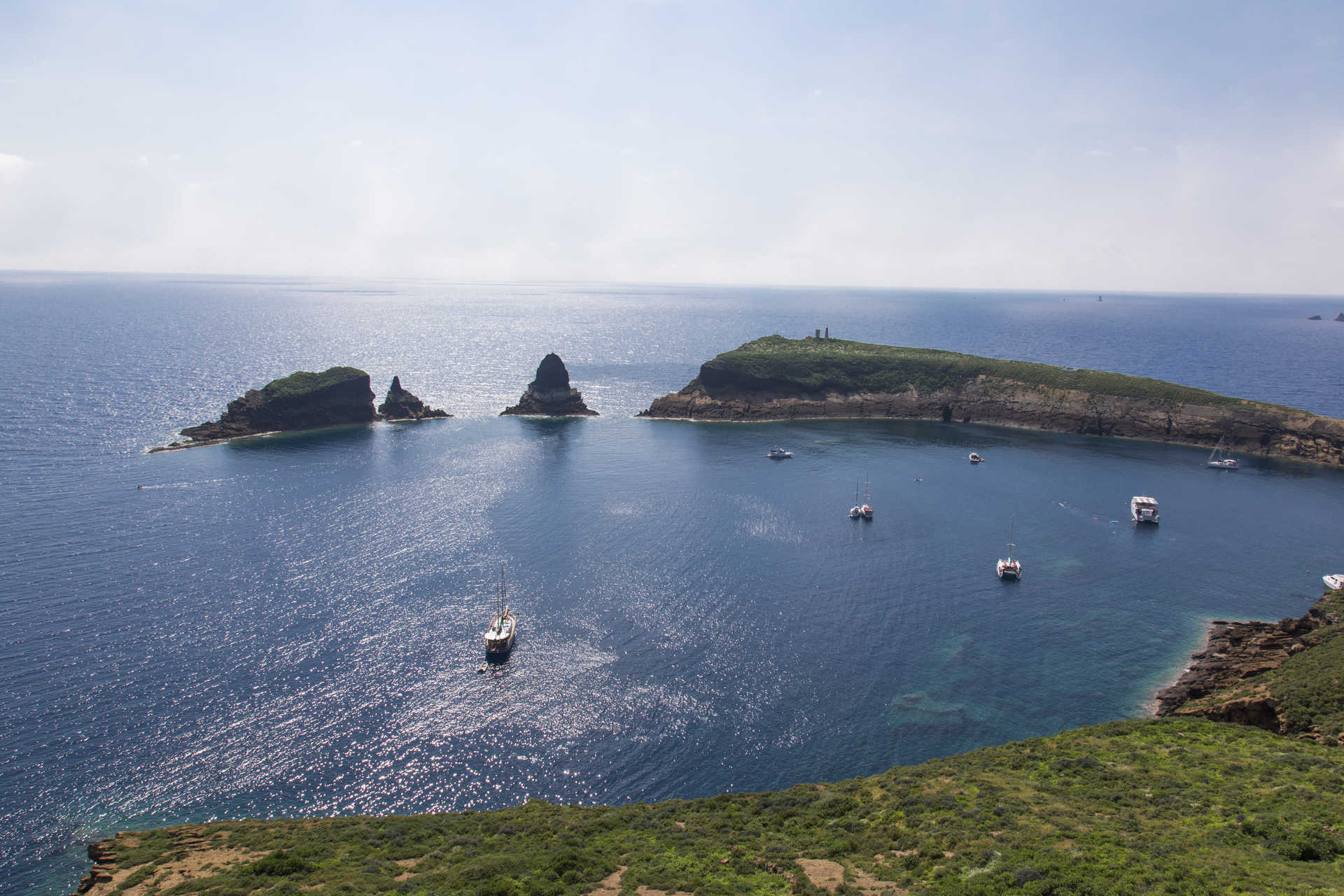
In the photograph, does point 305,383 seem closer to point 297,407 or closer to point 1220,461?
point 297,407

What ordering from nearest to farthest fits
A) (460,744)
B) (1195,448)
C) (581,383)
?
(460,744)
(1195,448)
(581,383)

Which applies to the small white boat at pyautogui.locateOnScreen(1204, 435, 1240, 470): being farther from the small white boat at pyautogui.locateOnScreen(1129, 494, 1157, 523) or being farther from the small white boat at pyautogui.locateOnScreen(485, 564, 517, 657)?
the small white boat at pyautogui.locateOnScreen(485, 564, 517, 657)

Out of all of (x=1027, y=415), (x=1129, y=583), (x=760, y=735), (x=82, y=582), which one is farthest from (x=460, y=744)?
(x=1027, y=415)

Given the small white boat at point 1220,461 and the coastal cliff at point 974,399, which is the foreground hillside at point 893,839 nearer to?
the small white boat at point 1220,461

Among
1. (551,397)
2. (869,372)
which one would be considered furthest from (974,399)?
(551,397)

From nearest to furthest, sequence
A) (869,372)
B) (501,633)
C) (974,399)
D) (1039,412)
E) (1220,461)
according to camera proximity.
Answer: (501,633) < (1220,461) < (1039,412) < (974,399) < (869,372)

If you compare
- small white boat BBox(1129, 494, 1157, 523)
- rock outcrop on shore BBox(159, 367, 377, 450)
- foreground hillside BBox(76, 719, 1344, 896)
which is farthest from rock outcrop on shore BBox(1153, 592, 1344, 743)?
rock outcrop on shore BBox(159, 367, 377, 450)

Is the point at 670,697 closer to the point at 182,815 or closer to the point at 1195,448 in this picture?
the point at 182,815
